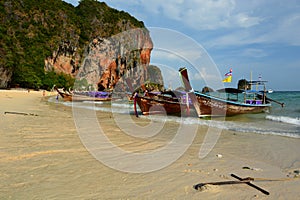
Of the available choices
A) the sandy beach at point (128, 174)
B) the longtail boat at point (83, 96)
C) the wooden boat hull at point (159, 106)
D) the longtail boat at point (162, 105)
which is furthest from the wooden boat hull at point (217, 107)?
the longtail boat at point (83, 96)

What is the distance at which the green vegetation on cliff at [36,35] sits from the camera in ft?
167

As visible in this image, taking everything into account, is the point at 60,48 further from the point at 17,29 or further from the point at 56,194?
the point at 56,194

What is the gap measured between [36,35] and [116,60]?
25998 mm

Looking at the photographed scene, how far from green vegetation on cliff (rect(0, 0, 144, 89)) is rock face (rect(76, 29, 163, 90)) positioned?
4778 millimetres

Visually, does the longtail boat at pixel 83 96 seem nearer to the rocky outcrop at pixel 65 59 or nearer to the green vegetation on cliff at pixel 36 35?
the green vegetation on cliff at pixel 36 35

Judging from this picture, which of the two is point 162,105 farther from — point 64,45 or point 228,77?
point 64,45

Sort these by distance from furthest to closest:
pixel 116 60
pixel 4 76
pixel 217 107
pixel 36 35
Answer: pixel 116 60 → pixel 36 35 → pixel 4 76 → pixel 217 107

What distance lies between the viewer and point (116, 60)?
76188 mm

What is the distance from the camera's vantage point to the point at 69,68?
6656 centimetres

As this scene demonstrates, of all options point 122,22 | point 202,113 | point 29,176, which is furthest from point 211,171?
point 122,22

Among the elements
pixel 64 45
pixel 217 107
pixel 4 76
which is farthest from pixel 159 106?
pixel 64 45

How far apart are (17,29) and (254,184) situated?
69.4 meters

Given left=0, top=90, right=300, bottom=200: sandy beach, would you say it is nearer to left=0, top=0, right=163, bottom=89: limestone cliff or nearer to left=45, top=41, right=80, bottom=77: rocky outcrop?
left=0, top=0, right=163, bottom=89: limestone cliff

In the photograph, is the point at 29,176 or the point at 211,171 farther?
the point at 211,171
